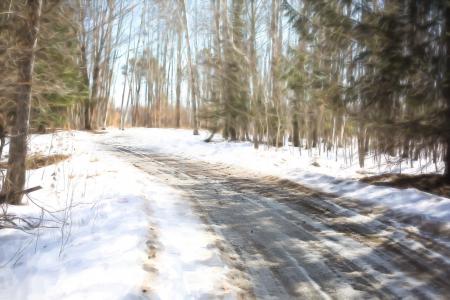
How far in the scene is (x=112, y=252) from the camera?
483 cm

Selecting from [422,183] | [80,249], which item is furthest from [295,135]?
[80,249]

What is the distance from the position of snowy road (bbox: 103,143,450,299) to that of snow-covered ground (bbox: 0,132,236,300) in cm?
40

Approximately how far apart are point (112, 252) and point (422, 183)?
7.03m

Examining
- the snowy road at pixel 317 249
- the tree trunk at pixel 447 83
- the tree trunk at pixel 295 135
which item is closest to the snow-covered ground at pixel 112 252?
the snowy road at pixel 317 249

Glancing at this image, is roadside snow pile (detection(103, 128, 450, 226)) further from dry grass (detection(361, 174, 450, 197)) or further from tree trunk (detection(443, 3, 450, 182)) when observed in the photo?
tree trunk (detection(443, 3, 450, 182))

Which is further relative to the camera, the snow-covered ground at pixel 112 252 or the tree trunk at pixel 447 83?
the tree trunk at pixel 447 83

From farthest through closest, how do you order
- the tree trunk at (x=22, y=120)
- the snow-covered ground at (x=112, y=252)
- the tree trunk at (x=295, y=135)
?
the tree trunk at (x=295, y=135) → the tree trunk at (x=22, y=120) → the snow-covered ground at (x=112, y=252)

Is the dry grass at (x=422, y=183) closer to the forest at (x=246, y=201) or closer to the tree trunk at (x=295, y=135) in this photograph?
the forest at (x=246, y=201)

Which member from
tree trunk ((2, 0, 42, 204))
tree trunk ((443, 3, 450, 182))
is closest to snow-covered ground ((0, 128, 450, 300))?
tree trunk ((2, 0, 42, 204))

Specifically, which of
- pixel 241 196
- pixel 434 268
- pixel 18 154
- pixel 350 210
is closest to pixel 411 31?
pixel 350 210

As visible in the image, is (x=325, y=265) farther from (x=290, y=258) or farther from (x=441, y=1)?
(x=441, y=1)

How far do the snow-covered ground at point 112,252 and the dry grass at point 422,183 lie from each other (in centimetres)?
489

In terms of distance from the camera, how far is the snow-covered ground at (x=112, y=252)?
3996 mm

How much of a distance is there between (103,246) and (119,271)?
0.93 metres
